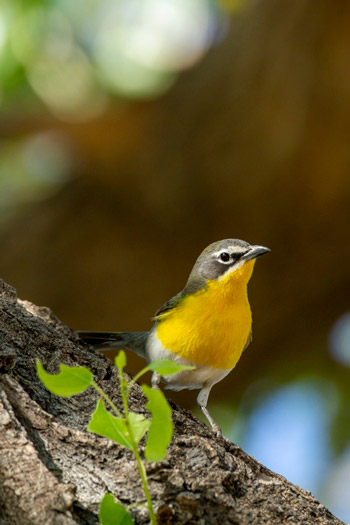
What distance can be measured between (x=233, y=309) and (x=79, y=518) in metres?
2.87

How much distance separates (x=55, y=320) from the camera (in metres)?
3.95

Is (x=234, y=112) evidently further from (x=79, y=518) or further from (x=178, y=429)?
(x=79, y=518)

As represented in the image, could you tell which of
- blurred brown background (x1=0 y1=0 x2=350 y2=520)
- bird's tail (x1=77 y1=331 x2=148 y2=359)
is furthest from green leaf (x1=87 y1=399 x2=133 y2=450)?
blurred brown background (x1=0 y1=0 x2=350 y2=520)

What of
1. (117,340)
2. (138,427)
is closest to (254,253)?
(117,340)

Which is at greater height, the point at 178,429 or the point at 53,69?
the point at 53,69

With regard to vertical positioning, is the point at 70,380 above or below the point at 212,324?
below

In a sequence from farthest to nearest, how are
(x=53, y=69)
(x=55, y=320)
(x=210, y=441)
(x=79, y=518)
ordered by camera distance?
(x=53, y=69) < (x=55, y=320) < (x=210, y=441) < (x=79, y=518)

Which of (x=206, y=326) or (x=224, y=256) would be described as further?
(x=224, y=256)

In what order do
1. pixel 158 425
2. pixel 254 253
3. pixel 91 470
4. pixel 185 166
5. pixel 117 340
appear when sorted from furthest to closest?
pixel 185 166, pixel 117 340, pixel 254 253, pixel 91 470, pixel 158 425

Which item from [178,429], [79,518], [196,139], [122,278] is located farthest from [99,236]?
[79,518]

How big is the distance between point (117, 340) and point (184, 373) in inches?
39.5

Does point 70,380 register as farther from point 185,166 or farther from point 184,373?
point 185,166

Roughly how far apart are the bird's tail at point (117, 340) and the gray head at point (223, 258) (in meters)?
0.72

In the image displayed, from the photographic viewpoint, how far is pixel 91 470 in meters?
2.76
